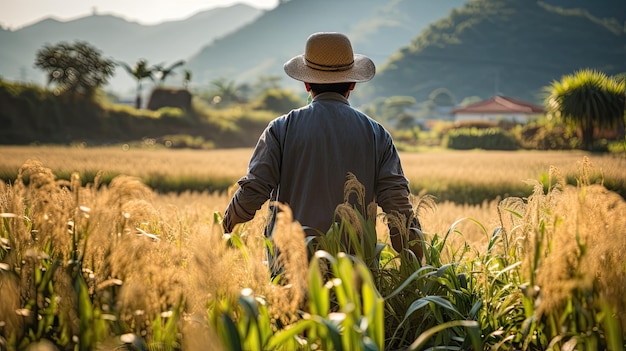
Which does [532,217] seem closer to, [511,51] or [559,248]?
[559,248]

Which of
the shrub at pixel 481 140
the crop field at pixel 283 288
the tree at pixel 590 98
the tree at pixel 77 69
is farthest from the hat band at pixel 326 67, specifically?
the tree at pixel 77 69

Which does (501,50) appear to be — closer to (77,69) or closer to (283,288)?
(77,69)

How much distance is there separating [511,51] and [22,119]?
458 ft

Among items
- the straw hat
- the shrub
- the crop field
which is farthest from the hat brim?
the shrub

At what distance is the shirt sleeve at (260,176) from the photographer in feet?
9.20

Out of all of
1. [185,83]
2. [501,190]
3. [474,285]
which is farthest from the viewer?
[185,83]

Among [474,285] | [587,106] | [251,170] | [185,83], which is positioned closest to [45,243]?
[251,170]

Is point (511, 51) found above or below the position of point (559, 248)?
above

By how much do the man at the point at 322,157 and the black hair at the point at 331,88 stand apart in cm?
2

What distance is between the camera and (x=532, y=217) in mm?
2650

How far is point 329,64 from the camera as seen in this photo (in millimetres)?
2904

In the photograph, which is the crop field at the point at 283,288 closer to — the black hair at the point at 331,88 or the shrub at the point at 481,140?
the black hair at the point at 331,88

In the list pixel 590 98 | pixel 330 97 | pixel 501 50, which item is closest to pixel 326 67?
pixel 330 97

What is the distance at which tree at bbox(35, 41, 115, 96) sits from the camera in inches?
1287
